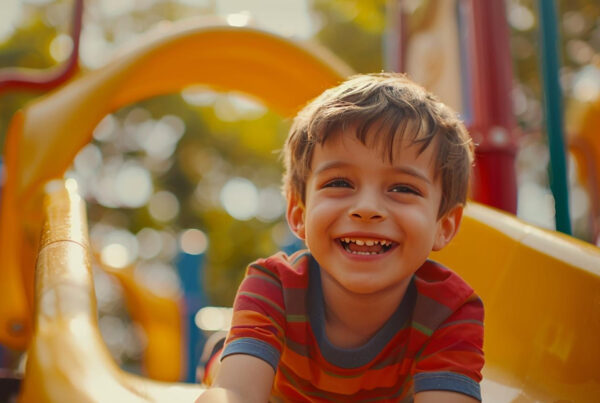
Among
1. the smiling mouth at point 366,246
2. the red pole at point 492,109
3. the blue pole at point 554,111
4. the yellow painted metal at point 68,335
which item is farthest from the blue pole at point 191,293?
the smiling mouth at point 366,246

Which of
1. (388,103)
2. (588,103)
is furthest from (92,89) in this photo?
(588,103)

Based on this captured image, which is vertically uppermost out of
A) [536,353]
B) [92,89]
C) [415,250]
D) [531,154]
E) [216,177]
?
[92,89]

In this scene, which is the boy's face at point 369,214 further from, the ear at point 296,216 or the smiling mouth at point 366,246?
the ear at point 296,216

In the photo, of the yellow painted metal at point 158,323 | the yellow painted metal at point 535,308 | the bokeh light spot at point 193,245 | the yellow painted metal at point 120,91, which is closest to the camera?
the yellow painted metal at point 535,308

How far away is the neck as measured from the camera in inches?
48.5

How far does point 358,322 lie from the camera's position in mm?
1246

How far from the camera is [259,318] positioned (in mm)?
1174

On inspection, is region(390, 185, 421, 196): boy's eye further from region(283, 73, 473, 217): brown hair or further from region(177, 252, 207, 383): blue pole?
region(177, 252, 207, 383): blue pole

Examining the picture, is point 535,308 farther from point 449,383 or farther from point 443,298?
point 449,383

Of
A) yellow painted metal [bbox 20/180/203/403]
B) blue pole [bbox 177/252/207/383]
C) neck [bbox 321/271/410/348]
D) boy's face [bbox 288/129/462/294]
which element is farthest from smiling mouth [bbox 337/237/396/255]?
blue pole [bbox 177/252/207/383]

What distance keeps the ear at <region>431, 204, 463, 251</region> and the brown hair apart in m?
0.02

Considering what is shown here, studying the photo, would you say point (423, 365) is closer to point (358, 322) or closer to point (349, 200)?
point (358, 322)

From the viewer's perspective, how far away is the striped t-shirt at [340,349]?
116 centimetres

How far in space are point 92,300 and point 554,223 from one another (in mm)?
1233
